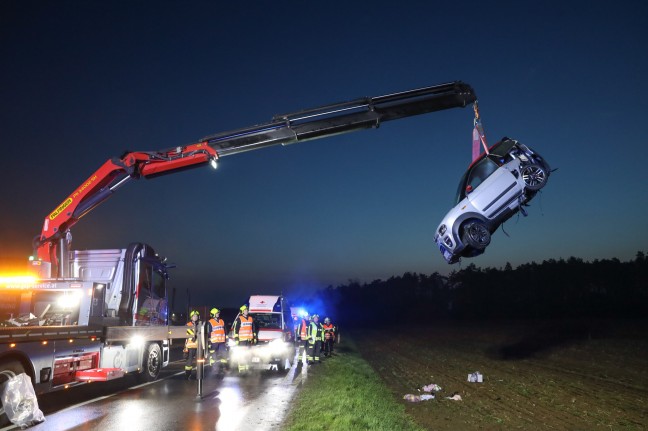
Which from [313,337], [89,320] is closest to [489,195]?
[89,320]

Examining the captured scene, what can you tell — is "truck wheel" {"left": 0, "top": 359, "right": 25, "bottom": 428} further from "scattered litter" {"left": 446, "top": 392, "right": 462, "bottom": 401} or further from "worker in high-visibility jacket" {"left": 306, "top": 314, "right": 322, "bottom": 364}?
"worker in high-visibility jacket" {"left": 306, "top": 314, "right": 322, "bottom": 364}

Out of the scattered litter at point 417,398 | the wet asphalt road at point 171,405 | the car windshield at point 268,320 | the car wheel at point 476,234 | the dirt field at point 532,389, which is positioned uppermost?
the car wheel at point 476,234

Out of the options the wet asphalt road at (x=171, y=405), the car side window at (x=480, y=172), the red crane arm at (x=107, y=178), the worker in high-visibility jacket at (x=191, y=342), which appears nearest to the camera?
the wet asphalt road at (x=171, y=405)

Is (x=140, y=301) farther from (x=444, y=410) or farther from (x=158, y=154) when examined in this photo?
(x=444, y=410)

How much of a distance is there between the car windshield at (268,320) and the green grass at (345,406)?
Answer: 247cm

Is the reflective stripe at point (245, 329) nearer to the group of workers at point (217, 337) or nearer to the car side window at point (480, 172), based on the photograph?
the group of workers at point (217, 337)

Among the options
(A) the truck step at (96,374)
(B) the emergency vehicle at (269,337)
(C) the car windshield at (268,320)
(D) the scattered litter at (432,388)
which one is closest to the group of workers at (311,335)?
(B) the emergency vehicle at (269,337)

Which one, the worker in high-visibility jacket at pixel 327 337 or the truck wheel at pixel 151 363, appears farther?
the worker in high-visibility jacket at pixel 327 337

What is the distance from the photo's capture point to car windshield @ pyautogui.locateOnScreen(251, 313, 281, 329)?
16938mm

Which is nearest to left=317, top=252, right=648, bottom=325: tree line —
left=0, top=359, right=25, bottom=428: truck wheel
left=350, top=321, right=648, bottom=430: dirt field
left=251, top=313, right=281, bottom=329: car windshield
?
left=350, top=321, right=648, bottom=430: dirt field

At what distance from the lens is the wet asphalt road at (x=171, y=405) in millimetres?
8078

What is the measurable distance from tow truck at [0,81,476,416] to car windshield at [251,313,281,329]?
4277 mm

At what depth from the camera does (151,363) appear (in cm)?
1315

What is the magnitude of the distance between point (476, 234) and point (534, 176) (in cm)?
157
